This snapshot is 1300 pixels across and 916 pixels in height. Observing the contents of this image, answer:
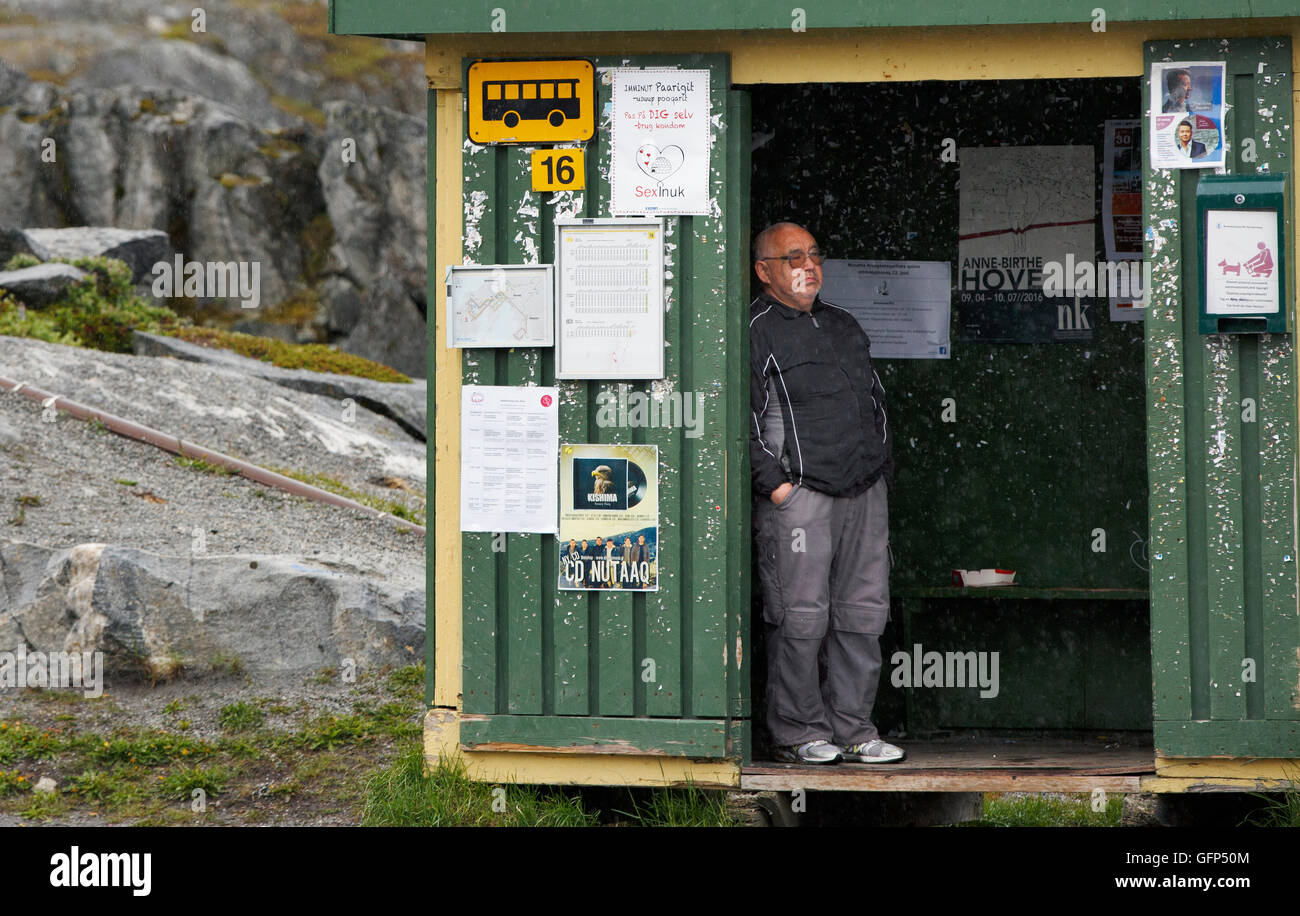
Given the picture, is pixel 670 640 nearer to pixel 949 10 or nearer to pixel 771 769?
pixel 771 769

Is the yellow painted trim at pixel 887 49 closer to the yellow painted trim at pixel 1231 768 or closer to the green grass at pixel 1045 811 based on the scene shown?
the yellow painted trim at pixel 1231 768

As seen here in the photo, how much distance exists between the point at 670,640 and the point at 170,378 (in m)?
9.58

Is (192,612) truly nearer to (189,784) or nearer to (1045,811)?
(189,784)

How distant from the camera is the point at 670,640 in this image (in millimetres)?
5145

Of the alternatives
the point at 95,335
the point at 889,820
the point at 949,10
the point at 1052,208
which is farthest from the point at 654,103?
the point at 95,335

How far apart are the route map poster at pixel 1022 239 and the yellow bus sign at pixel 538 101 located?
7.88 ft

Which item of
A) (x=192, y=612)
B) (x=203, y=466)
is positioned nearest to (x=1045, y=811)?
(x=192, y=612)

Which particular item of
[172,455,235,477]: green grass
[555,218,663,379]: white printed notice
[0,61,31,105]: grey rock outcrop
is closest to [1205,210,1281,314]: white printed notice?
[555,218,663,379]: white printed notice

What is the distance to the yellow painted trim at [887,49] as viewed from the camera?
200 inches

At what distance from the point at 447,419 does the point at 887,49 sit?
2.18 m

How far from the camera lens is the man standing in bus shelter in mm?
5480

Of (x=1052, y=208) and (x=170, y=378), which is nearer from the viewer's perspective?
(x=1052, y=208)

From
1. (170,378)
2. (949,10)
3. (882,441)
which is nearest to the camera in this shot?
(949,10)

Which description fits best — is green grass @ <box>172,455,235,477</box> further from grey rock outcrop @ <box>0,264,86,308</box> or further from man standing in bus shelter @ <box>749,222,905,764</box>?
grey rock outcrop @ <box>0,264,86,308</box>
